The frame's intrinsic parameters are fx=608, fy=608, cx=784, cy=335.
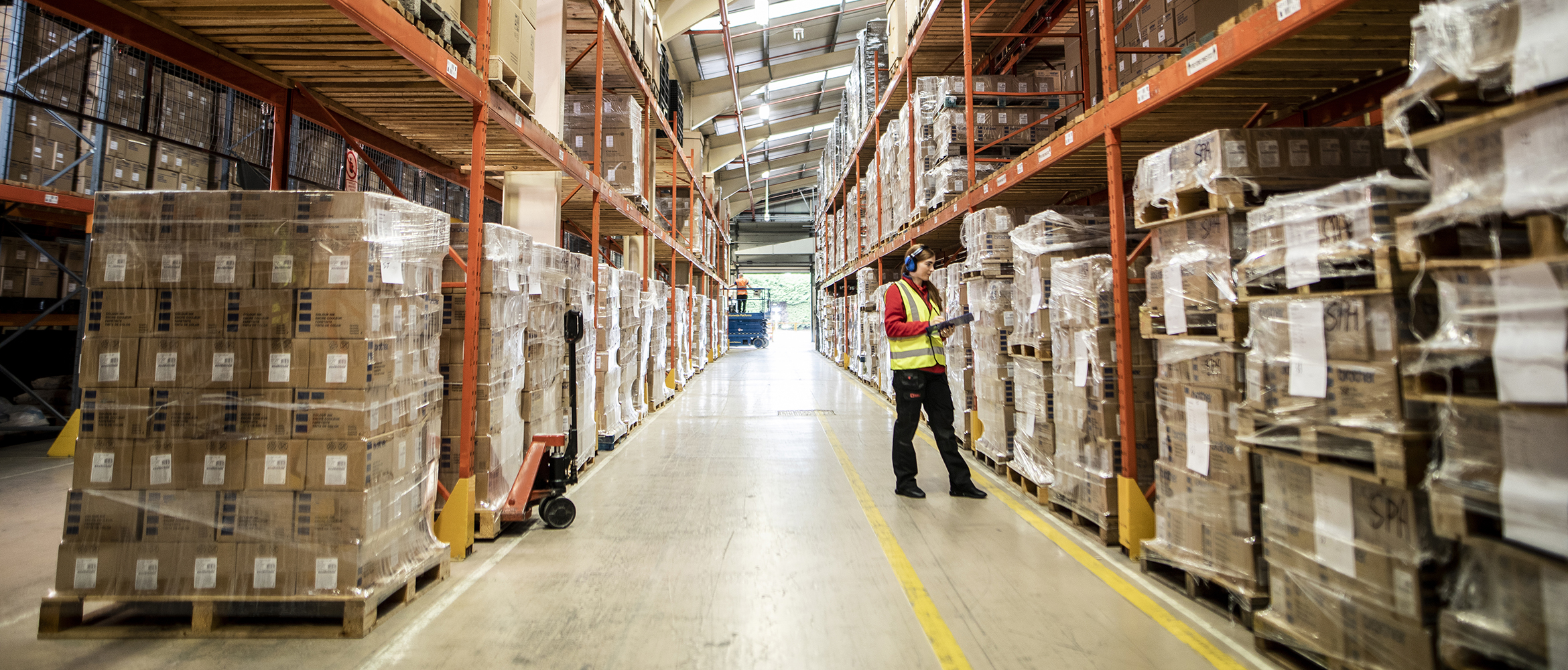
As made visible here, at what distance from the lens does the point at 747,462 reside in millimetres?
5938

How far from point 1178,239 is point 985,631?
2.20 meters

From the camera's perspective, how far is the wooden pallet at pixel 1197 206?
280 centimetres

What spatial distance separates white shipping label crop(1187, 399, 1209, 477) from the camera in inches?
115

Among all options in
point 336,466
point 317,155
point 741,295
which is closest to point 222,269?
point 336,466

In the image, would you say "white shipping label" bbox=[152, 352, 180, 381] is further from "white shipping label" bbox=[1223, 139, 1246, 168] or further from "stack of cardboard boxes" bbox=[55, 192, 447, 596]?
"white shipping label" bbox=[1223, 139, 1246, 168]

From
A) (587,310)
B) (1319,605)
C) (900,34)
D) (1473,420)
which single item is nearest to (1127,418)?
(1319,605)

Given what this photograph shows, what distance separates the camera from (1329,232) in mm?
2254

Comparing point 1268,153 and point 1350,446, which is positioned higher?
point 1268,153

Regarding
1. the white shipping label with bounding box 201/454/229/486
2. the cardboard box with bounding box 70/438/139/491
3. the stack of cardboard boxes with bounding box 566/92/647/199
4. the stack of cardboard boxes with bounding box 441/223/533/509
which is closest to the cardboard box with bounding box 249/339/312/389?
the white shipping label with bounding box 201/454/229/486

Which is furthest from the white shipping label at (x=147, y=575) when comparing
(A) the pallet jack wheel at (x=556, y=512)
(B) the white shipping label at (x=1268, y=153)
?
(B) the white shipping label at (x=1268, y=153)

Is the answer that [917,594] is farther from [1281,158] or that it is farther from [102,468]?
[102,468]

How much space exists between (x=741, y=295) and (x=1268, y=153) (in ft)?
84.0

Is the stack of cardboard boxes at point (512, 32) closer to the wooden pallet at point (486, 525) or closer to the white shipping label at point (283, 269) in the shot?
the white shipping label at point (283, 269)

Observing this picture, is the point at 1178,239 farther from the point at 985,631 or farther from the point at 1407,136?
the point at 985,631
